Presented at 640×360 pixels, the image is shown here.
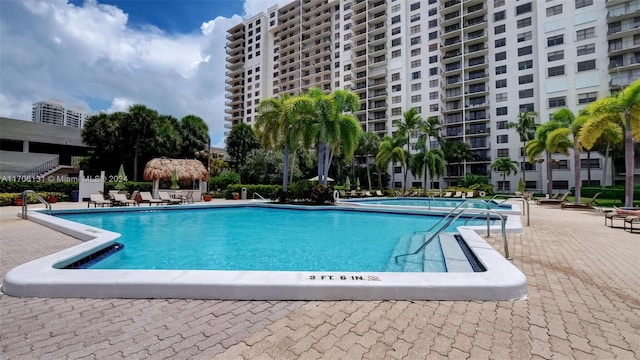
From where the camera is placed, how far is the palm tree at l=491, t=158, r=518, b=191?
46.1m

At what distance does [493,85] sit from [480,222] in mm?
46222

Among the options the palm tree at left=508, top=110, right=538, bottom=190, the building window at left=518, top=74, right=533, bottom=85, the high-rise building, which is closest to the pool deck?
the palm tree at left=508, top=110, right=538, bottom=190

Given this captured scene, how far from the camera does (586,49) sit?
41969mm

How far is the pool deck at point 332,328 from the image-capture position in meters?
2.40

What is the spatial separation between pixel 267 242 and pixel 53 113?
92.2 metres

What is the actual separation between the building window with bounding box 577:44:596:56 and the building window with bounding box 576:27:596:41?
1248 mm

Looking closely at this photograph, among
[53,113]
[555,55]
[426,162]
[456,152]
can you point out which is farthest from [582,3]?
[53,113]

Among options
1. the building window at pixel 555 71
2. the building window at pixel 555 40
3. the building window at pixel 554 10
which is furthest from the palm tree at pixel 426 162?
the building window at pixel 554 10

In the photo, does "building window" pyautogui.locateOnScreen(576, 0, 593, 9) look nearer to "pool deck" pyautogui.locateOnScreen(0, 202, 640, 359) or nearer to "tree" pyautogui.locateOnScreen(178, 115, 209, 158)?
"tree" pyautogui.locateOnScreen(178, 115, 209, 158)

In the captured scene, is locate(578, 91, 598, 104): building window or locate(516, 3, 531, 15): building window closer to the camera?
locate(578, 91, 598, 104): building window

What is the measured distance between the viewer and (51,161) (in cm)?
3484

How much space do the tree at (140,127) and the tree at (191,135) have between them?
631cm

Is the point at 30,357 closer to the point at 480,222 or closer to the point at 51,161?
the point at 480,222

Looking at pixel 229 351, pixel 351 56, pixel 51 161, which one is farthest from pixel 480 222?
pixel 351 56
